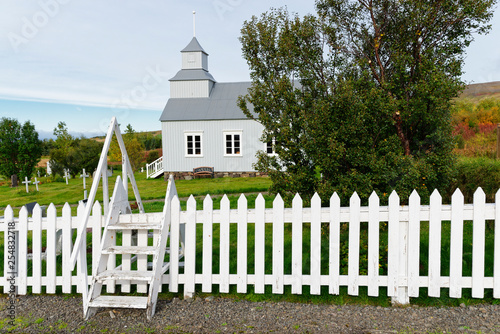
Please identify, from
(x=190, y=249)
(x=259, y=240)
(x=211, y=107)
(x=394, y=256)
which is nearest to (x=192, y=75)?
(x=211, y=107)

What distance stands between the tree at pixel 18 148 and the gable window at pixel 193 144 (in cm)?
921

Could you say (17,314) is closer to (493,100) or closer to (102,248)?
(102,248)

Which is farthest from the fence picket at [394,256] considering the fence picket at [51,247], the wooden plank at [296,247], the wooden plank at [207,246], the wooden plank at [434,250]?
the fence picket at [51,247]

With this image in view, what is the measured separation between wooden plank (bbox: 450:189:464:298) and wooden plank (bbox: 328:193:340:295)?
4.33ft

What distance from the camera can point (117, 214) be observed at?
4922mm

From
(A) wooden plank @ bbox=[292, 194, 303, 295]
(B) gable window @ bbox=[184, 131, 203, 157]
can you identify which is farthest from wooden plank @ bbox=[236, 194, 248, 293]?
(B) gable window @ bbox=[184, 131, 203, 157]

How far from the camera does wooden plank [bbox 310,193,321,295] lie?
14.9 ft

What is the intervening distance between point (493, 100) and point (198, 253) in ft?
103

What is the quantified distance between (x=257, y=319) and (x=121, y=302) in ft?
5.15

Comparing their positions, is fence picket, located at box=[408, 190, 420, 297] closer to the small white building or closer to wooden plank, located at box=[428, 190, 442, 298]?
wooden plank, located at box=[428, 190, 442, 298]

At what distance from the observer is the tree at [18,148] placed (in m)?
22.7

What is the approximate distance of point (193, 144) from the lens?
77.0ft

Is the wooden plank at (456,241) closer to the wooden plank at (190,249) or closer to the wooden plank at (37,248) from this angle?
the wooden plank at (190,249)

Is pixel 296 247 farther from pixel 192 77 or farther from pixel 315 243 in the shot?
pixel 192 77
